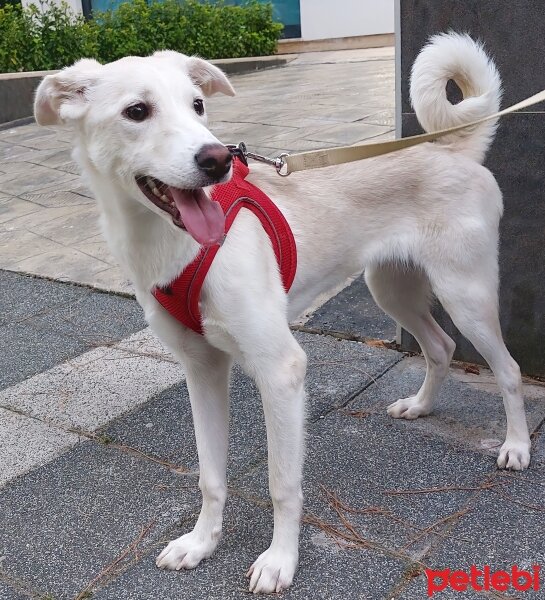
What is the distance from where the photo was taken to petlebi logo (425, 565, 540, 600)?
8.09 ft

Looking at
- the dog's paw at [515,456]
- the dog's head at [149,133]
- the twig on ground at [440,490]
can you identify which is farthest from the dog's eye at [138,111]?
the dog's paw at [515,456]

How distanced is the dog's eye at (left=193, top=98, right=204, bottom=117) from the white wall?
1576 centimetres

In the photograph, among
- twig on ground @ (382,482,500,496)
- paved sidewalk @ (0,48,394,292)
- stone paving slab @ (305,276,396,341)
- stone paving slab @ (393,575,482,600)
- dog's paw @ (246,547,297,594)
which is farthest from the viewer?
paved sidewalk @ (0,48,394,292)

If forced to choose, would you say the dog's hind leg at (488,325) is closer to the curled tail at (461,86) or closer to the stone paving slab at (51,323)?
the curled tail at (461,86)

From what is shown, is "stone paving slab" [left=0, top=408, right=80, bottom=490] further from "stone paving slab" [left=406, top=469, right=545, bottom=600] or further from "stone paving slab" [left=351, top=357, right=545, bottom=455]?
"stone paving slab" [left=406, top=469, right=545, bottom=600]

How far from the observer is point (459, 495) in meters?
3.01

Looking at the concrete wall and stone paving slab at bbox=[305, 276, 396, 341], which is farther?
stone paving slab at bbox=[305, 276, 396, 341]

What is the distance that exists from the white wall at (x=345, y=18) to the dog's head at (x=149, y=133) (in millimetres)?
15850

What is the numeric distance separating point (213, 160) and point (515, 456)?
187 centimetres

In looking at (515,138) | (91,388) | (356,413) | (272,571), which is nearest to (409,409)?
(356,413)

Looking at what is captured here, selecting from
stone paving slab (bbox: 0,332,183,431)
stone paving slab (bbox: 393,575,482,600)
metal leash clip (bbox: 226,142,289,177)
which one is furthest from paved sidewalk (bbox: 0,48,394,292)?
stone paving slab (bbox: 393,575,482,600)

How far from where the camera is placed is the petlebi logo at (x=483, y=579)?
2467mm

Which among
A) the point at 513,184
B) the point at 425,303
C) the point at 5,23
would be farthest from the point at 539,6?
the point at 5,23

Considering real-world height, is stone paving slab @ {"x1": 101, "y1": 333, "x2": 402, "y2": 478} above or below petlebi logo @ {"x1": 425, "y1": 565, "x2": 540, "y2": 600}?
below
